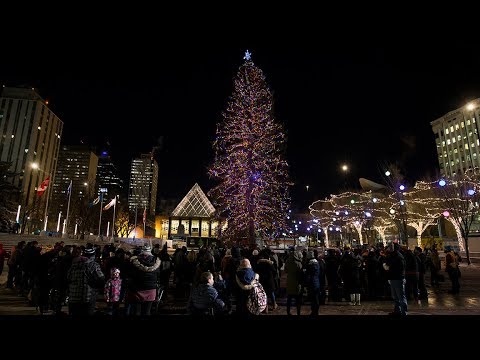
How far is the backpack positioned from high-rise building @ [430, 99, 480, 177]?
105744 millimetres

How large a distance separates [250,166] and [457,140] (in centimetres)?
10273

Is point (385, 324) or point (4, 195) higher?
point (4, 195)

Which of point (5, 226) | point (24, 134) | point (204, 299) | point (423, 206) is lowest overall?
point (204, 299)

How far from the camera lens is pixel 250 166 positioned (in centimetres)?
2741

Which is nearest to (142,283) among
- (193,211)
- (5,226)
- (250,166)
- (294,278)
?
(294,278)

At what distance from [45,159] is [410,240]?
11863cm

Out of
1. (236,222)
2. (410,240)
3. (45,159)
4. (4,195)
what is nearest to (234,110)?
(236,222)

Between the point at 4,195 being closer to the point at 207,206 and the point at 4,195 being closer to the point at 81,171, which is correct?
the point at 207,206

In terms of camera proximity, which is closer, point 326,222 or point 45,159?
point 326,222

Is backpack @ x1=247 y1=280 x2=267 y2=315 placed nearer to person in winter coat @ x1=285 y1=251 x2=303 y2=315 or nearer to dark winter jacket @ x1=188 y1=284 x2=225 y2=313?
dark winter jacket @ x1=188 y1=284 x2=225 y2=313

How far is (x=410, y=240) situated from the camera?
43.6 meters

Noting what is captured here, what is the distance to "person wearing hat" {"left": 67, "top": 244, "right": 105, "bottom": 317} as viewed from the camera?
622 centimetres

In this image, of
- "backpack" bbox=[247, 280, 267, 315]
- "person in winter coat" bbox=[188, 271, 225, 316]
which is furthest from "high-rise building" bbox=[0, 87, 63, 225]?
"person in winter coat" bbox=[188, 271, 225, 316]

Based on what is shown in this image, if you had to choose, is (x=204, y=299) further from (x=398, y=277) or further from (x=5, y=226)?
(x=5, y=226)
